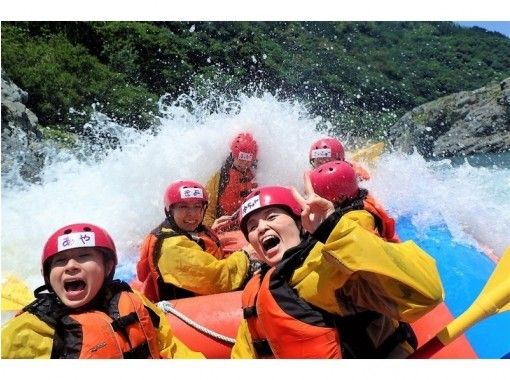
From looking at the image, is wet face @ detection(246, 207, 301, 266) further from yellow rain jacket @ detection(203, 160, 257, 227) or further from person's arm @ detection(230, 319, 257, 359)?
yellow rain jacket @ detection(203, 160, 257, 227)

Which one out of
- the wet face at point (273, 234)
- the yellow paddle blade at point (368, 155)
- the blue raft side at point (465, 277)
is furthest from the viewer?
the yellow paddle blade at point (368, 155)

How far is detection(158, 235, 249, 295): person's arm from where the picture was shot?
235cm

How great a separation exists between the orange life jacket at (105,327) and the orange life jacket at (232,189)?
2.19 metres

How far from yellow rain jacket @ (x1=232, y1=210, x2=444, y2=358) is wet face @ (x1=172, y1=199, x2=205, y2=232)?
115 cm

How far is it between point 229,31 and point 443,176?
39.5 feet

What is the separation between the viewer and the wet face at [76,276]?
1598 millimetres

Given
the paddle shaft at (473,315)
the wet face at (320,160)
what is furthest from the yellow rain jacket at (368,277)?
the wet face at (320,160)

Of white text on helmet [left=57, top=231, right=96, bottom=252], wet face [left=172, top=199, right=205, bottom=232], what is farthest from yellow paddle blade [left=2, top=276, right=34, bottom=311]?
wet face [left=172, top=199, right=205, bottom=232]

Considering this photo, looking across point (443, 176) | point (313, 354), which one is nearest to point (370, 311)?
point (313, 354)

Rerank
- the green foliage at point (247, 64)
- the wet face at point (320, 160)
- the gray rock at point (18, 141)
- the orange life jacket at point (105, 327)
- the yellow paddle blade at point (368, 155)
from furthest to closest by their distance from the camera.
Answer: the green foliage at point (247, 64), the gray rock at point (18, 141), the yellow paddle blade at point (368, 155), the wet face at point (320, 160), the orange life jacket at point (105, 327)

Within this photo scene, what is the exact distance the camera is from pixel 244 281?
100 inches

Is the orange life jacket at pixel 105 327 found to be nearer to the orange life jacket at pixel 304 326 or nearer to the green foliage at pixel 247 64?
the orange life jacket at pixel 304 326

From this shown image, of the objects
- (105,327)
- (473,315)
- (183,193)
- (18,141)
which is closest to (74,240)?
(105,327)

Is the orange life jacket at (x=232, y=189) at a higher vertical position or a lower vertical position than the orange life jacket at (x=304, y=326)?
higher
